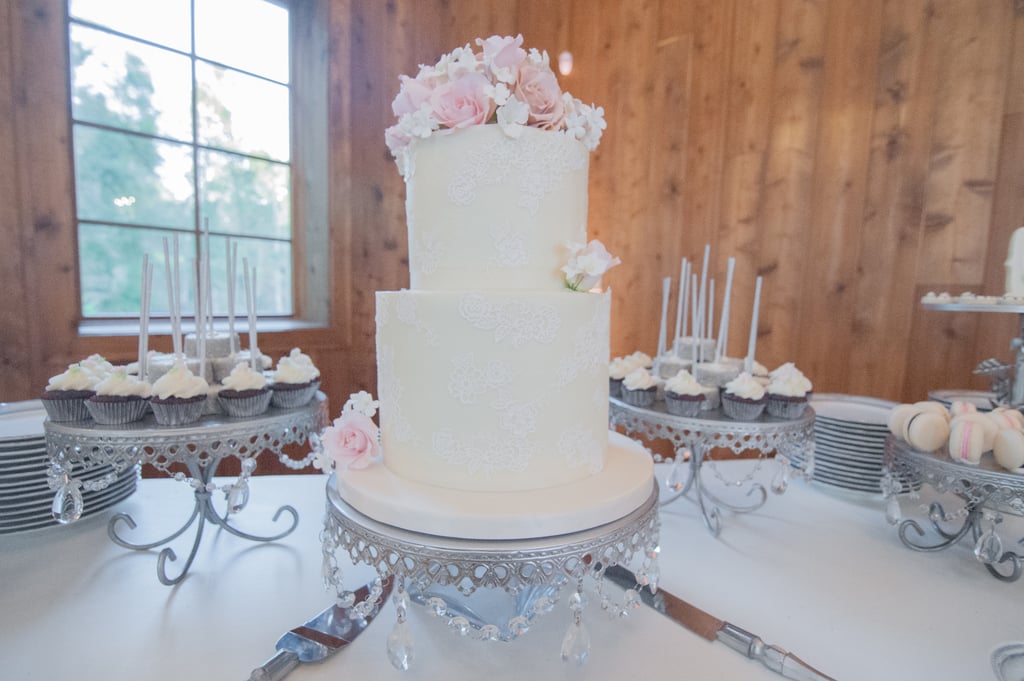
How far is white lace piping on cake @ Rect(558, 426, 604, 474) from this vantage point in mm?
1068

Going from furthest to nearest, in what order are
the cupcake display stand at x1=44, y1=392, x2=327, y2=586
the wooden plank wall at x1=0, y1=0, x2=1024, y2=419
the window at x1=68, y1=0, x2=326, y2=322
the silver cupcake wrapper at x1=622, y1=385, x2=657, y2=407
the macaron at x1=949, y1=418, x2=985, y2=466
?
the window at x1=68, y1=0, x2=326, y2=322
the wooden plank wall at x1=0, y1=0, x2=1024, y2=419
the silver cupcake wrapper at x1=622, y1=385, x2=657, y2=407
the macaron at x1=949, y1=418, x2=985, y2=466
the cupcake display stand at x1=44, y1=392, x2=327, y2=586

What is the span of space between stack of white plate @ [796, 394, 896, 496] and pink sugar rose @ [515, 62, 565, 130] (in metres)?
1.46

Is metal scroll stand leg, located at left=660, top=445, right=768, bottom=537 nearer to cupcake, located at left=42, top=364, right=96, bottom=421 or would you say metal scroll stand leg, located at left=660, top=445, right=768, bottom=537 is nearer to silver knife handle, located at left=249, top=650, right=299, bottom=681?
silver knife handle, located at left=249, top=650, right=299, bottom=681

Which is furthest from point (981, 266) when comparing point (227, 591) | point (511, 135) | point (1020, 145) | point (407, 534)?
point (227, 591)

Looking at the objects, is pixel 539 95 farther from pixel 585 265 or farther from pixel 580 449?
pixel 580 449

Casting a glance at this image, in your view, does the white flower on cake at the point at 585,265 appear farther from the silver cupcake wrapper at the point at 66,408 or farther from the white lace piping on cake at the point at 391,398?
the silver cupcake wrapper at the point at 66,408

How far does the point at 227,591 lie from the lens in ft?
4.36

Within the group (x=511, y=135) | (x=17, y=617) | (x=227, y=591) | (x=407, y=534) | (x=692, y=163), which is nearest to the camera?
(x=407, y=534)

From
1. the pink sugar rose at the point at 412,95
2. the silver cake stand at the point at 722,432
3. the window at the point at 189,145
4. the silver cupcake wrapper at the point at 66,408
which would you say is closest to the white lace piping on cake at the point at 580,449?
the silver cake stand at the point at 722,432

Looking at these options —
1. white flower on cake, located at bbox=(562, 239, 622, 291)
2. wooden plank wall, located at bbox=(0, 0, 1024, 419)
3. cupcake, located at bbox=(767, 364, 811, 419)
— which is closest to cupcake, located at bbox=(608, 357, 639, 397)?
cupcake, located at bbox=(767, 364, 811, 419)

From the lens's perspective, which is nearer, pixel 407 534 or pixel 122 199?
pixel 407 534

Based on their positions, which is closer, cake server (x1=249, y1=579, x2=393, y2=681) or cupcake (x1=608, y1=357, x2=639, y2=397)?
cake server (x1=249, y1=579, x2=393, y2=681)

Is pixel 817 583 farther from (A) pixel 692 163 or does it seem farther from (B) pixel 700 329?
(A) pixel 692 163

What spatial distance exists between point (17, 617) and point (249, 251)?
6.78 ft
